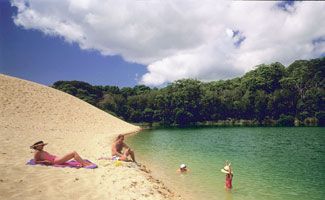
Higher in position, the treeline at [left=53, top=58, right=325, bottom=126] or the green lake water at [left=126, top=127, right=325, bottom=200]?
the treeline at [left=53, top=58, right=325, bottom=126]

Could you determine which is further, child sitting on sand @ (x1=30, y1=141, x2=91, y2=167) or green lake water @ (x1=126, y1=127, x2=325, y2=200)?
green lake water @ (x1=126, y1=127, x2=325, y2=200)

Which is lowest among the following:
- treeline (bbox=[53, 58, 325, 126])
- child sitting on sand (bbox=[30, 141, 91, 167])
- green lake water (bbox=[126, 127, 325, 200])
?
green lake water (bbox=[126, 127, 325, 200])

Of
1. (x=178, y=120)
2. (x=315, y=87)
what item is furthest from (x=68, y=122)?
(x=315, y=87)

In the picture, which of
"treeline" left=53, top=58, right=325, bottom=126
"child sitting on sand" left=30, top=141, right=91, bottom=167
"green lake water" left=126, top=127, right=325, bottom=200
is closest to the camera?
"child sitting on sand" left=30, top=141, right=91, bottom=167

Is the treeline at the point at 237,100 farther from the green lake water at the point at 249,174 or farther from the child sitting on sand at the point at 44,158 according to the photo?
the child sitting on sand at the point at 44,158

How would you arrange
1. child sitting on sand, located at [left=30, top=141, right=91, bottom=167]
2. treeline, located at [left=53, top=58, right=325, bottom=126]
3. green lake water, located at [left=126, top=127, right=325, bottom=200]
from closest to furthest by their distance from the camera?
child sitting on sand, located at [left=30, top=141, right=91, bottom=167], green lake water, located at [left=126, top=127, right=325, bottom=200], treeline, located at [left=53, top=58, right=325, bottom=126]

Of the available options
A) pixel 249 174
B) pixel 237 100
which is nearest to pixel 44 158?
pixel 249 174

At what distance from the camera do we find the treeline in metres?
90.1

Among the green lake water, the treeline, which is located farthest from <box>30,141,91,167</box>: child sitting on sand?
the treeline

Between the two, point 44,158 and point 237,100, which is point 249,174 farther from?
point 237,100

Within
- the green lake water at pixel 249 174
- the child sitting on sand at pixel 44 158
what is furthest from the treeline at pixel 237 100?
the child sitting on sand at pixel 44 158

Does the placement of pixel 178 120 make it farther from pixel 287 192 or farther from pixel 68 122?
pixel 287 192

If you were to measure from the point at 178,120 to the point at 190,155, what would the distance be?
74.3 meters

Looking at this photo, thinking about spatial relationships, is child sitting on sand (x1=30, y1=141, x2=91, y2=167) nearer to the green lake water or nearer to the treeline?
the green lake water
